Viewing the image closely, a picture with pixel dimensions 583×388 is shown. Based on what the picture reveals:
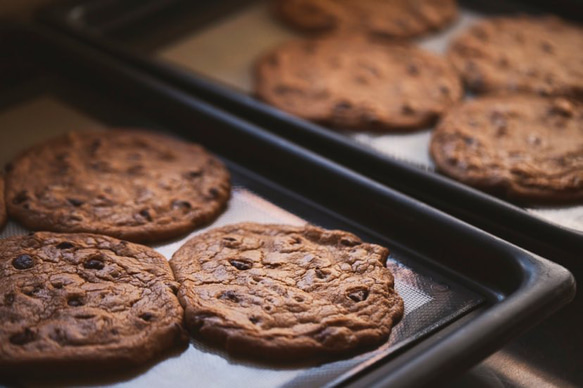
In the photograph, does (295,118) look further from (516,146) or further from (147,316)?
(147,316)

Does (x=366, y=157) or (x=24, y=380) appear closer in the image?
(x=24, y=380)

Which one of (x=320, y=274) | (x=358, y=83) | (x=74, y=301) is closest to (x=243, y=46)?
(x=358, y=83)

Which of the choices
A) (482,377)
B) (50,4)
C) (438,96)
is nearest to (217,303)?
(482,377)

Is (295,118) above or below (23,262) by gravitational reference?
above

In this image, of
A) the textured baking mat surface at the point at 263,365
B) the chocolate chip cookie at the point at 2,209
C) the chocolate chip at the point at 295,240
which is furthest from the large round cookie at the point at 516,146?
the chocolate chip cookie at the point at 2,209

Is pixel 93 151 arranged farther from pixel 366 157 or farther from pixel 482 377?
pixel 482 377

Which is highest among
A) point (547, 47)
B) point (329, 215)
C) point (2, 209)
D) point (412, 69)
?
point (547, 47)

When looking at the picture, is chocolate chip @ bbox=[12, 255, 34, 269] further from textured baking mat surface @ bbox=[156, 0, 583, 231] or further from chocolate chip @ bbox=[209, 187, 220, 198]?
textured baking mat surface @ bbox=[156, 0, 583, 231]
